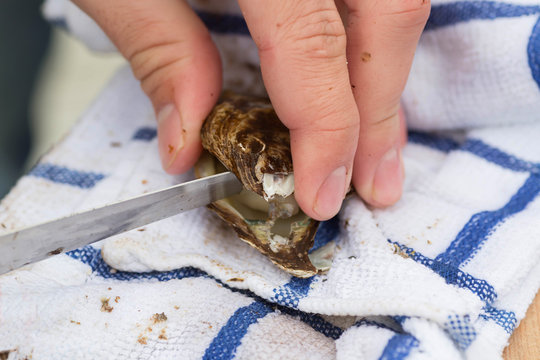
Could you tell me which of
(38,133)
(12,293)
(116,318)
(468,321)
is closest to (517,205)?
(468,321)

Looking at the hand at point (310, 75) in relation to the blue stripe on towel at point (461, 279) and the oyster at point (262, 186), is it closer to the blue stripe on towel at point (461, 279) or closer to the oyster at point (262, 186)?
the oyster at point (262, 186)

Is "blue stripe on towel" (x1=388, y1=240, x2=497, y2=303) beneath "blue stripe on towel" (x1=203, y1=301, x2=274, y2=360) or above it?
above

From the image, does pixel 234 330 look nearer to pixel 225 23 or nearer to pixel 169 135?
pixel 169 135

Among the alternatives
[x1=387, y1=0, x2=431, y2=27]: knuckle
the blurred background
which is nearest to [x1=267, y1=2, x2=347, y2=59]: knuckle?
[x1=387, y1=0, x2=431, y2=27]: knuckle

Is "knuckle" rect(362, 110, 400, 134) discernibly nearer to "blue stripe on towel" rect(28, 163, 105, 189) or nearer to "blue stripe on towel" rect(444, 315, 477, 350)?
"blue stripe on towel" rect(444, 315, 477, 350)

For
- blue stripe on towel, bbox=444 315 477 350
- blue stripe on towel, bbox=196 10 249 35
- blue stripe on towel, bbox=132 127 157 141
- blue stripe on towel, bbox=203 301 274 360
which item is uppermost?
blue stripe on towel, bbox=196 10 249 35

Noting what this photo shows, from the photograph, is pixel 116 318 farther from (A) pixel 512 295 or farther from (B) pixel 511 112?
(B) pixel 511 112

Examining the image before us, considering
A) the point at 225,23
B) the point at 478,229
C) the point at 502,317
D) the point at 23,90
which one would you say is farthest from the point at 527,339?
the point at 23,90
